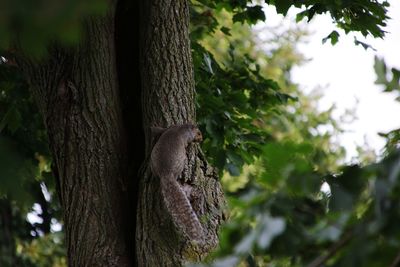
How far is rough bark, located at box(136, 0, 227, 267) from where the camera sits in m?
3.42

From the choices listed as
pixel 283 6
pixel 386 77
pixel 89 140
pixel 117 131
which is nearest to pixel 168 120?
pixel 117 131

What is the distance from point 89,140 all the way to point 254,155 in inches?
72.7

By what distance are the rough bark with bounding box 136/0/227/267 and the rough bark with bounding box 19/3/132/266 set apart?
0.17 meters

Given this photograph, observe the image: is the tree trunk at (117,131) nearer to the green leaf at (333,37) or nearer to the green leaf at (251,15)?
the green leaf at (251,15)

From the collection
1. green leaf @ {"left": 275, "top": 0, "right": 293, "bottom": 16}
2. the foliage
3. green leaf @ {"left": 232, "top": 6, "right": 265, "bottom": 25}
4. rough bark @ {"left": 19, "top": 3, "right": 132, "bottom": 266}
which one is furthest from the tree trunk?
the foliage

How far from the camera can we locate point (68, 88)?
12.9 ft

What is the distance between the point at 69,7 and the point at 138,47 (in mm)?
3221

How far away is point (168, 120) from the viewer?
153 inches

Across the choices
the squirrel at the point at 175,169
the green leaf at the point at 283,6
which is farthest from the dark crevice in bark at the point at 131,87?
the green leaf at the point at 283,6

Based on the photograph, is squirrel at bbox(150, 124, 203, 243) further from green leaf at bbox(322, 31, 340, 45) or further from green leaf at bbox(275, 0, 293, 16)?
green leaf at bbox(322, 31, 340, 45)

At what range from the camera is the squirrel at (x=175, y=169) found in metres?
3.38

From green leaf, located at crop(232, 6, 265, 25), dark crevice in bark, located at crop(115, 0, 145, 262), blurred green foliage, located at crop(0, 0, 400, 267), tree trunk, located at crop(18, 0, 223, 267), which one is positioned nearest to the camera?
blurred green foliage, located at crop(0, 0, 400, 267)

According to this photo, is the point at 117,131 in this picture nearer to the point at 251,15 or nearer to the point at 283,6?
the point at 283,6

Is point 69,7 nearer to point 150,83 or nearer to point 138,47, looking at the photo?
point 150,83
